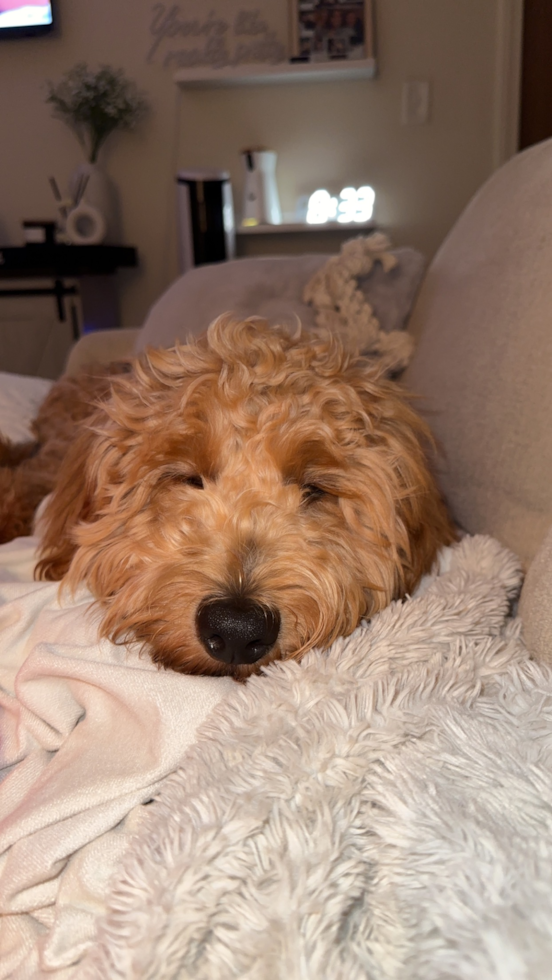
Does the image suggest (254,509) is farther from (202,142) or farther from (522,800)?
(202,142)

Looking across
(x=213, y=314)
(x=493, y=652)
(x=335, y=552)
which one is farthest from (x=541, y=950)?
(x=213, y=314)

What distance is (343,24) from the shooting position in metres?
4.51

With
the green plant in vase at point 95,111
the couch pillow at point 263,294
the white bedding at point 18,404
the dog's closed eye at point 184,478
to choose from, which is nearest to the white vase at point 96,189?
the green plant in vase at point 95,111

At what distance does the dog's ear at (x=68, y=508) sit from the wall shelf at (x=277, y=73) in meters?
4.09

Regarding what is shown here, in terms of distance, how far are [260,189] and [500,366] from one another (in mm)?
3945

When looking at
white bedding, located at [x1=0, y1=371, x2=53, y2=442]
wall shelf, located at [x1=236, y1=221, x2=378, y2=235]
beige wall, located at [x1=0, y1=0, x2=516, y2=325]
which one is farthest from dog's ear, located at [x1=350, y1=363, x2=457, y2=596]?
beige wall, located at [x1=0, y1=0, x2=516, y2=325]

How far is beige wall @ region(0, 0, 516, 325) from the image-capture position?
4574 millimetres

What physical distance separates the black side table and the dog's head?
3.77 meters

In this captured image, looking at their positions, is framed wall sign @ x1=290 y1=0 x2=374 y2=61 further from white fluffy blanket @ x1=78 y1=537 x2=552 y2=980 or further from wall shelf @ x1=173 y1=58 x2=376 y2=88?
white fluffy blanket @ x1=78 y1=537 x2=552 y2=980

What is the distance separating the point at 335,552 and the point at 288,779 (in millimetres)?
453

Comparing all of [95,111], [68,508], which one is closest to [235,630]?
Answer: [68,508]

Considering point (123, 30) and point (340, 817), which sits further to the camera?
point (123, 30)

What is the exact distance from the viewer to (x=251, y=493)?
1132 millimetres

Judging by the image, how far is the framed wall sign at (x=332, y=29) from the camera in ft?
14.7
